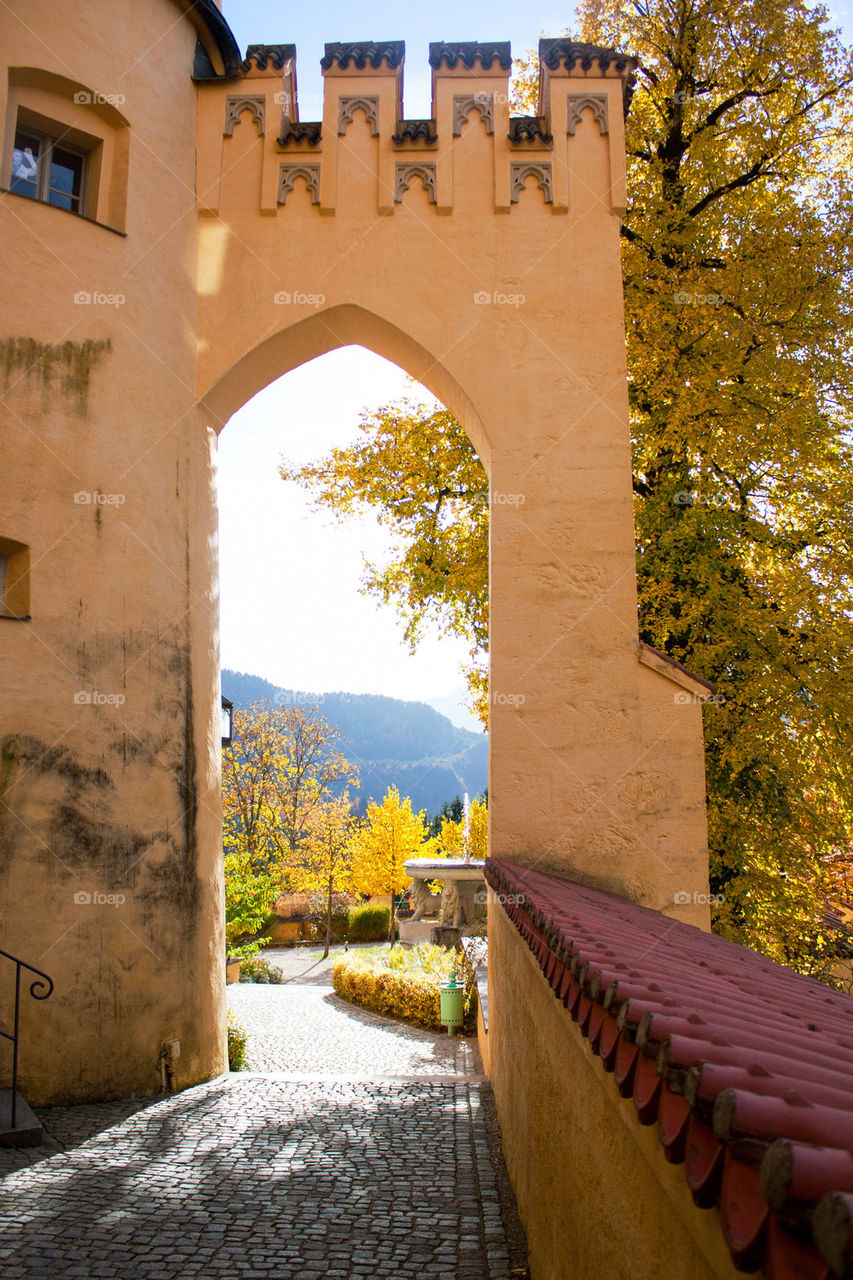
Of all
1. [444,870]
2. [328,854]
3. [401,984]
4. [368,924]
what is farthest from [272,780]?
[401,984]

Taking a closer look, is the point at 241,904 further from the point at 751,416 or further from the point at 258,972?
the point at 751,416

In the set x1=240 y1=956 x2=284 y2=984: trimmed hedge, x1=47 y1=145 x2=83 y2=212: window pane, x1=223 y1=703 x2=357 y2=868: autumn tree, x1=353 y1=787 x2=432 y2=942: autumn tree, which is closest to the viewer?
x1=47 y1=145 x2=83 y2=212: window pane

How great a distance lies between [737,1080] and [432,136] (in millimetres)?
9266

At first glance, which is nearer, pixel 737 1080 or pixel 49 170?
pixel 737 1080

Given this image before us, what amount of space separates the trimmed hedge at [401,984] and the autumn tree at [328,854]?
54.7ft

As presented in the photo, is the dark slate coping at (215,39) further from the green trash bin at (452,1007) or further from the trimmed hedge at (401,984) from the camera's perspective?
the trimmed hedge at (401,984)

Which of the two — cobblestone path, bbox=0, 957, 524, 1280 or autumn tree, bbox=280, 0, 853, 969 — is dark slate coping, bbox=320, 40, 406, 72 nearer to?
autumn tree, bbox=280, 0, 853, 969

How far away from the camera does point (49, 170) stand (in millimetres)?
8156

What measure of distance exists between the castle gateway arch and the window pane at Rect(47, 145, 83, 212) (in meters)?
0.02

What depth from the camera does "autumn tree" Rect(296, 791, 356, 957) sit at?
3575 centimetres

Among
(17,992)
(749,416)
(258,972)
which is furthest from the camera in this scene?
(258,972)

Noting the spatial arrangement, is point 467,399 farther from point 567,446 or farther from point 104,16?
point 104,16

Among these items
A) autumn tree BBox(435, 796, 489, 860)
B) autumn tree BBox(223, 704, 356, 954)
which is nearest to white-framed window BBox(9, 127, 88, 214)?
autumn tree BBox(435, 796, 489, 860)

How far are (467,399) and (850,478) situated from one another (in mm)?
4858
